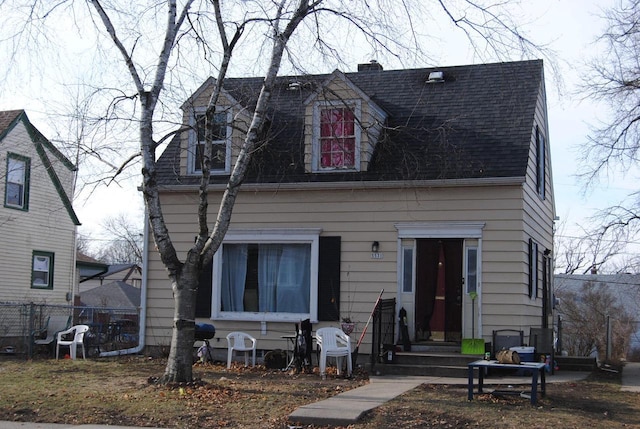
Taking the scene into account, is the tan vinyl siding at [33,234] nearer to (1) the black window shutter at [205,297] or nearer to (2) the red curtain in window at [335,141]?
(1) the black window shutter at [205,297]

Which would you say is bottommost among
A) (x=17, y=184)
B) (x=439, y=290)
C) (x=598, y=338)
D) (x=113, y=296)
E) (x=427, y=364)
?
(x=598, y=338)

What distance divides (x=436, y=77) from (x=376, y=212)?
13.0 feet

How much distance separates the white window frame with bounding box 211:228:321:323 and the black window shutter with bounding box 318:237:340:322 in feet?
0.34

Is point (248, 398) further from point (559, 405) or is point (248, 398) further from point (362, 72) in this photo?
point (362, 72)

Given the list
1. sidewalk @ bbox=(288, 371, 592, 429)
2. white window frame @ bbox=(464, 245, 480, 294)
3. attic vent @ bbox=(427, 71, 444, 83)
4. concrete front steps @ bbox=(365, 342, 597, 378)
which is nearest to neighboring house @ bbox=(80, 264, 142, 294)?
attic vent @ bbox=(427, 71, 444, 83)

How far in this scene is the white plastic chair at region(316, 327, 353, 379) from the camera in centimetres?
1362

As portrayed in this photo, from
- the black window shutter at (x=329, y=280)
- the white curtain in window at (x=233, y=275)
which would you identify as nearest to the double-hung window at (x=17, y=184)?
the white curtain in window at (x=233, y=275)

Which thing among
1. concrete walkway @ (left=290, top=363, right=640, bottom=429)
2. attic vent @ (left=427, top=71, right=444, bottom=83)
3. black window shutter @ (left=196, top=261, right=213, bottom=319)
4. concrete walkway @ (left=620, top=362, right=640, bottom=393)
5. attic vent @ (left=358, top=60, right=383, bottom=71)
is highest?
attic vent @ (left=358, top=60, right=383, bottom=71)

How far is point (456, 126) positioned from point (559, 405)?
742cm

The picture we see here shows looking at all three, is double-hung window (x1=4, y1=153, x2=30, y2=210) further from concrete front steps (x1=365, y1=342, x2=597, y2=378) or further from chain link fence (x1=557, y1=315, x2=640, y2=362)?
chain link fence (x1=557, y1=315, x2=640, y2=362)

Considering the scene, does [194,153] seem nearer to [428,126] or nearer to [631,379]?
[428,126]

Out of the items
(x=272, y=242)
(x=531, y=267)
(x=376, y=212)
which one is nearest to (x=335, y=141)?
(x=376, y=212)

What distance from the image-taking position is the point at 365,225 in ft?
51.8

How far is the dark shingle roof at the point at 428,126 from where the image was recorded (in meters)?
15.3
